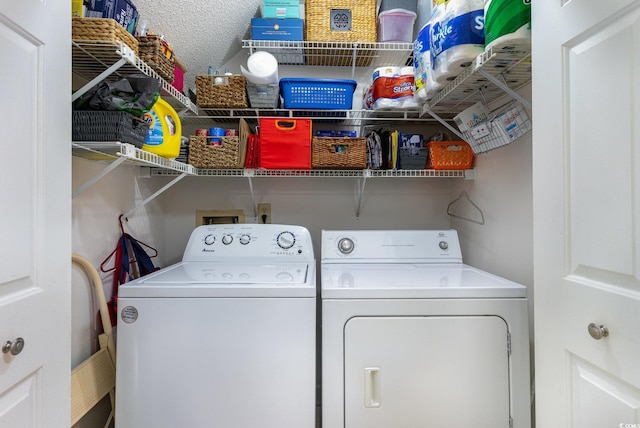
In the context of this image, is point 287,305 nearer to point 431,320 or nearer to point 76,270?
point 431,320

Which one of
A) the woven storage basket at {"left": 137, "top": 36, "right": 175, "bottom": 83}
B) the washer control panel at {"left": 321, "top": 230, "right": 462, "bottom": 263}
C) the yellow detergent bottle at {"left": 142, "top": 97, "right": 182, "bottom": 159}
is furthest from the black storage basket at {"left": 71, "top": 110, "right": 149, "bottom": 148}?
the washer control panel at {"left": 321, "top": 230, "right": 462, "bottom": 263}

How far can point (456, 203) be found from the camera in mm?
2100

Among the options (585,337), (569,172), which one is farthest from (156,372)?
(569,172)

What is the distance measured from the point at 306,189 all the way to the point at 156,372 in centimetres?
138

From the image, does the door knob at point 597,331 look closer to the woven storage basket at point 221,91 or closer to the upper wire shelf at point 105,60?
the upper wire shelf at point 105,60

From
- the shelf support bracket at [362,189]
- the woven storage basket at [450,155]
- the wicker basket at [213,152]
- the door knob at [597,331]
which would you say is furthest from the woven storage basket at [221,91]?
the door knob at [597,331]

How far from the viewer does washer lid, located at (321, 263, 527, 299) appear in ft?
3.87

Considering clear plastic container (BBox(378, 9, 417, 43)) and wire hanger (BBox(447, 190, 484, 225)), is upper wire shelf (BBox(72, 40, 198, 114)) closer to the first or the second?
clear plastic container (BBox(378, 9, 417, 43))

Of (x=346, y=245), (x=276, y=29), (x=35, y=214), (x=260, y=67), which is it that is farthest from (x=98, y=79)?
(x=346, y=245)

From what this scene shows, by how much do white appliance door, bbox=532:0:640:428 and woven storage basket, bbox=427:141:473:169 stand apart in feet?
2.90

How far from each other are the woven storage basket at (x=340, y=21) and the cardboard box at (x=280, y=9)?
7cm

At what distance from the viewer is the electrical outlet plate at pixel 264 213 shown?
2.15m

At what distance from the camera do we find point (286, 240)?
5.69 ft

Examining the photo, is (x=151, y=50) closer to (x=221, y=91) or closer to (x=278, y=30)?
(x=221, y=91)
